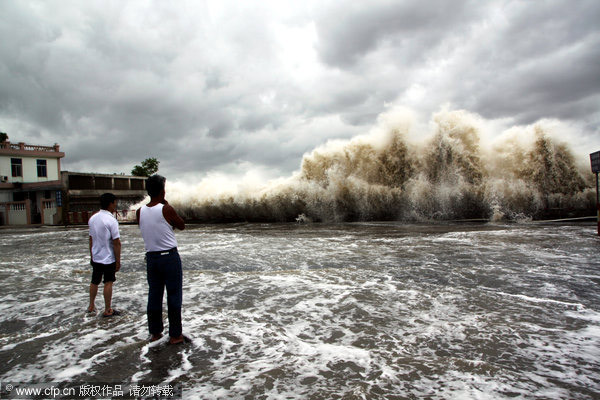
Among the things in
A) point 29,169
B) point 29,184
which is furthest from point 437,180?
point 29,169

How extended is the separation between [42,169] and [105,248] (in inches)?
1484

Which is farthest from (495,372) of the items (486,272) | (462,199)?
(462,199)

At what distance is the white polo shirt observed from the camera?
13.2 feet

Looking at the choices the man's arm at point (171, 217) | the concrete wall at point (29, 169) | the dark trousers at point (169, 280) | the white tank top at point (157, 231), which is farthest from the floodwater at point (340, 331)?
the concrete wall at point (29, 169)

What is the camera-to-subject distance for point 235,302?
4.45 meters

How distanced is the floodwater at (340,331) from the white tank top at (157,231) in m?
0.90

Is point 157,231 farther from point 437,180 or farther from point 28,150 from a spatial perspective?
point 28,150

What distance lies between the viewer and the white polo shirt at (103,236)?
4.03 meters

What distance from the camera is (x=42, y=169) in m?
33.9

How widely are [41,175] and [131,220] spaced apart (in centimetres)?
1369

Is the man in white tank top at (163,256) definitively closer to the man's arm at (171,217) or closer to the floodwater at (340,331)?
the man's arm at (171,217)

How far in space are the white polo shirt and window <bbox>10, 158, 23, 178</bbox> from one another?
3653cm

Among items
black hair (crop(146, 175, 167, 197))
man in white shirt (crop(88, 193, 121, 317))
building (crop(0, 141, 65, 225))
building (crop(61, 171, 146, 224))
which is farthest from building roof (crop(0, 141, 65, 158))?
black hair (crop(146, 175, 167, 197))

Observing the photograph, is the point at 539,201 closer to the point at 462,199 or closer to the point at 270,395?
the point at 462,199
